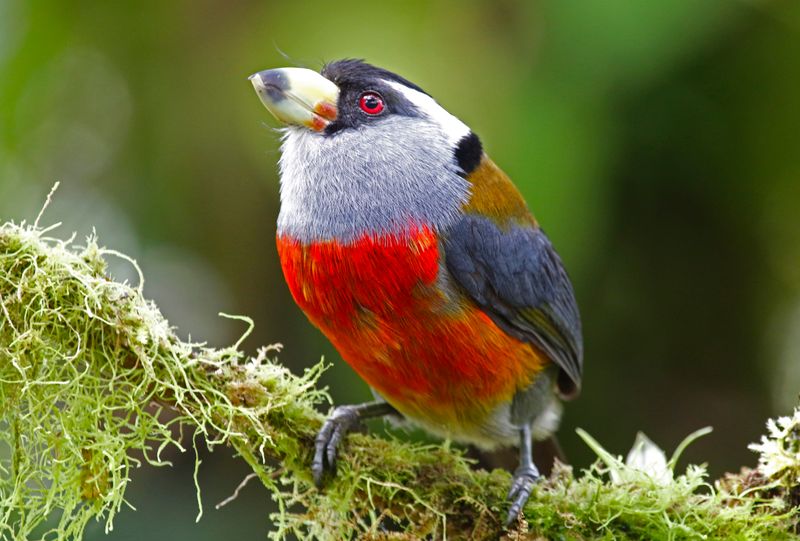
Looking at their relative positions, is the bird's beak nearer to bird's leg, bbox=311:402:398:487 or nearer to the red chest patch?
the red chest patch

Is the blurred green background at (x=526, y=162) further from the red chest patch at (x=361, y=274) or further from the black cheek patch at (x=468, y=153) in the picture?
the red chest patch at (x=361, y=274)

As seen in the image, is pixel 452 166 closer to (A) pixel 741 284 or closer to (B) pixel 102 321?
(B) pixel 102 321

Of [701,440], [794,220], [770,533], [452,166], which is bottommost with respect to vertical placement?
[701,440]

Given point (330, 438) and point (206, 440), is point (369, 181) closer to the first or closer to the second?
point (330, 438)

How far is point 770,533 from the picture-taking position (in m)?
2.23

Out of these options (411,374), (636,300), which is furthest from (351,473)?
(636,300)

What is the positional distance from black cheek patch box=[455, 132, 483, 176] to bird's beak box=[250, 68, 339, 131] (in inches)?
16.5

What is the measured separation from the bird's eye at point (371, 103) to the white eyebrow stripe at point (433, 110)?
68 millimetres

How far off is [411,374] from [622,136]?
1995 millimetres

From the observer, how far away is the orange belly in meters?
2.54

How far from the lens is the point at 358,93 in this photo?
9.37 feet

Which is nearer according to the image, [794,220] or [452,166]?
[452,166]

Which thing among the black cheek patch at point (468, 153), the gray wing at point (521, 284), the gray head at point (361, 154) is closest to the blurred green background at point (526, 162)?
the gray wing at point (521, 284)

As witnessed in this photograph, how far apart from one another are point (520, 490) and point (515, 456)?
69cm
